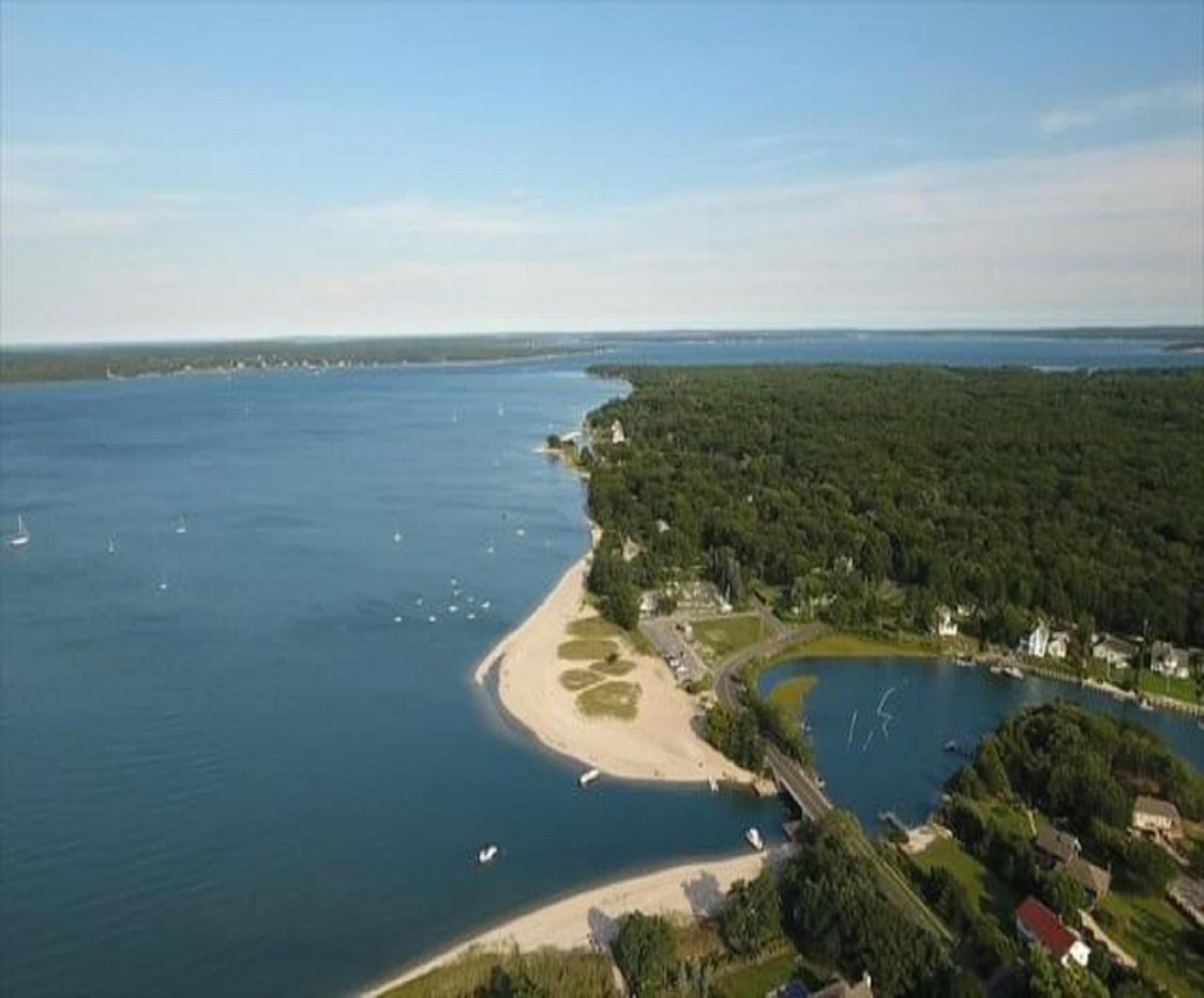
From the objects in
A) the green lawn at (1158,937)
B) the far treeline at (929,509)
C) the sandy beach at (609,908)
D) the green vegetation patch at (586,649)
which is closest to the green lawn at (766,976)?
the sandy beach at (609,908)

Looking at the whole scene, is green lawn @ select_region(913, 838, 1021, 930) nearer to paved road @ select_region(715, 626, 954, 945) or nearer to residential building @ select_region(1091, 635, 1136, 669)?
paved road @ select_region(715, 626, 954, 945)

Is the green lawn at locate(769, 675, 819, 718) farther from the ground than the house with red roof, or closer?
closer

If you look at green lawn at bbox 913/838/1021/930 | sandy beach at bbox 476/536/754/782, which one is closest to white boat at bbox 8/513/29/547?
sandy beach at bbox 476/536/754/782

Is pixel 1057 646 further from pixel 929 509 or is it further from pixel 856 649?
pixel 929 509

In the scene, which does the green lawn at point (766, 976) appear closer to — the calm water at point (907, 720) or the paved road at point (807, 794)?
the paved road at point (807, 794)

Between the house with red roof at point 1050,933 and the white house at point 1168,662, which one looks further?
the white house at point 1168,662

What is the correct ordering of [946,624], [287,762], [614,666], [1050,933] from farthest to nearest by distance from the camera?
[946,624], [614,666], [287,762], [1050,933]

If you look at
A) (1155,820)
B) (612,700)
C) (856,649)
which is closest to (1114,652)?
(856,649)
